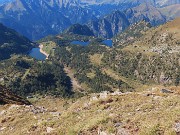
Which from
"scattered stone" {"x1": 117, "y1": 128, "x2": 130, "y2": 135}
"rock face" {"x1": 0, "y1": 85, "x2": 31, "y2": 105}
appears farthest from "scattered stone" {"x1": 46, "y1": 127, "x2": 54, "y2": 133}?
"rock face" {"x1": 0, "y1": 85, "x2": 31, "y2": 105}

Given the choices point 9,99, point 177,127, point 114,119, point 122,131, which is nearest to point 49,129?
point 114,119

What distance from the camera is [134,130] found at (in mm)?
23609

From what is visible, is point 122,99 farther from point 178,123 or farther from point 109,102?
point 178,123

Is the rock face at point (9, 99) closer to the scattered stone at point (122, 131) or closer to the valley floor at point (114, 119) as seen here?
the valley floor at point (114, 119)

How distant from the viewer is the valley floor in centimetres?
2323

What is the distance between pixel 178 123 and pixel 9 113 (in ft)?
90.0

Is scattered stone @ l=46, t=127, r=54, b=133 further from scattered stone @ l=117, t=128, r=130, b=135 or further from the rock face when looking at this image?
the rock face

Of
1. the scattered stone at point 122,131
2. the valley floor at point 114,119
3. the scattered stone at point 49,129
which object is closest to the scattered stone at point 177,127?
the valley floor at point 114,119

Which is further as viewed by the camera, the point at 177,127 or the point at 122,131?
the point at 122,131

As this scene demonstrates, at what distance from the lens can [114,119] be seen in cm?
2669

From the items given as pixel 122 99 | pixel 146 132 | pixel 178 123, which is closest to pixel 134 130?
pixel 146 132

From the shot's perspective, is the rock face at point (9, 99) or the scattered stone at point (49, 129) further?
the rock face at point (9, 99)

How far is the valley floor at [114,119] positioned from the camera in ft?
76.2

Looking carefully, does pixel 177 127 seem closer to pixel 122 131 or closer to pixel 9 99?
pixel 122 131
